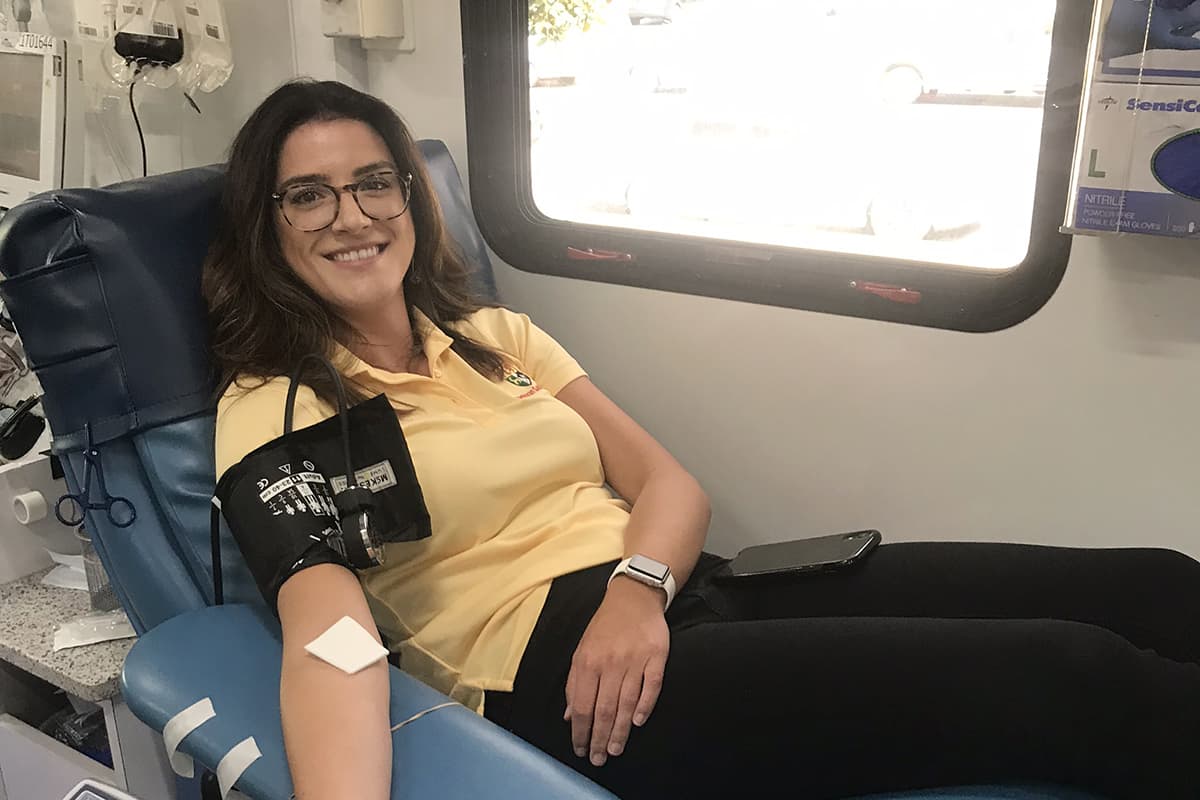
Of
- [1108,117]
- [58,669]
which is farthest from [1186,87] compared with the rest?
[58,669]

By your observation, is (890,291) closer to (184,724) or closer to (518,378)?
(518,378)

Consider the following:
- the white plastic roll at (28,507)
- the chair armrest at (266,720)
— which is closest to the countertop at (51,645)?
the white plastic roll at (28,507)

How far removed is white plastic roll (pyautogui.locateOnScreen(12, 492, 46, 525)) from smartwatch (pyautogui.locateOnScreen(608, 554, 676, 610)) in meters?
0.96

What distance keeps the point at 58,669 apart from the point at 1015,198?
1542 mm

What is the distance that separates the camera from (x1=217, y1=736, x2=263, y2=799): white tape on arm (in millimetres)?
1007

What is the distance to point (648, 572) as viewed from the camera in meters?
1.27

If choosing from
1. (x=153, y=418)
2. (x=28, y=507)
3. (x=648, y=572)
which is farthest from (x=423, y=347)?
(x=28, y=507)

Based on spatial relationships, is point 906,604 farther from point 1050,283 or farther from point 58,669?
point 58,669

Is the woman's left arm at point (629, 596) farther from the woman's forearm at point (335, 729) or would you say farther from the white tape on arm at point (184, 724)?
the white tape on arm at point (184, 724)

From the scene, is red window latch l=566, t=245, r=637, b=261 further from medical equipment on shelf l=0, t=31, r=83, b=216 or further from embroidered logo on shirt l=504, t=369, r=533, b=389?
medical equipment on shelf l=0, t=31, r=83, b=216

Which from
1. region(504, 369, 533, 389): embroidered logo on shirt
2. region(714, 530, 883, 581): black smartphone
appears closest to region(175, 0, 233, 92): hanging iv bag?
region(504, 369, 533, 389): embroidered logo on shirt

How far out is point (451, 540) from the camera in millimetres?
1296

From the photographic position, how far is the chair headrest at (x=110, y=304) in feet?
3.94

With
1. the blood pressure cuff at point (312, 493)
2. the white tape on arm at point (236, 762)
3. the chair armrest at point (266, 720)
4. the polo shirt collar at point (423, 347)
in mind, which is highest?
the polo shirt collar at point (423, 347)
